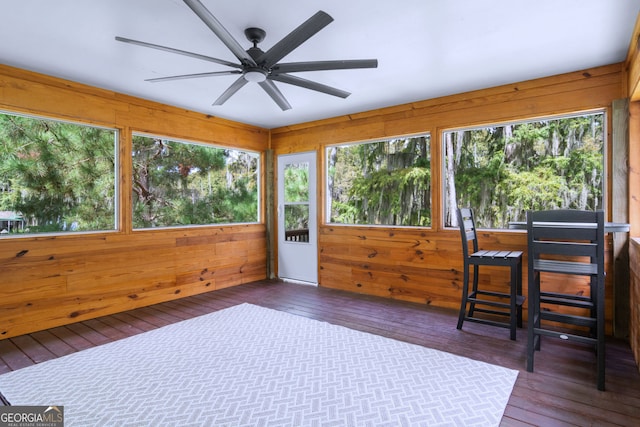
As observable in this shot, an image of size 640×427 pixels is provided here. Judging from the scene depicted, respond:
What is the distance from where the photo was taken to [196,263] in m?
4.51

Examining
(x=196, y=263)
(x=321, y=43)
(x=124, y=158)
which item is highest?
(x=321, y=43)

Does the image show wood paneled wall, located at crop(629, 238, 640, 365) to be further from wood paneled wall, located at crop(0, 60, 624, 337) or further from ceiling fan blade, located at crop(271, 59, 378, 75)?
ceiling fan blade, located at crop(271, 59, 378, 75)

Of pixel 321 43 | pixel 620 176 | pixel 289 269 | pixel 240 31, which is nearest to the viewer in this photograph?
pixel 240 31

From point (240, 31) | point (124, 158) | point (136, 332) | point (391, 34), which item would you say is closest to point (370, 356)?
point (136, 332)

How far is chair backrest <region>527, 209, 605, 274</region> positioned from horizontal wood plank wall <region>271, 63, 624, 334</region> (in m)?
1.15

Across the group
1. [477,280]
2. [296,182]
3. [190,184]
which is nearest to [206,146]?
[190,184]

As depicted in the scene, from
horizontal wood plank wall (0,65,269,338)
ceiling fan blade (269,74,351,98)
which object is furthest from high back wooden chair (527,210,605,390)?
horizontal wood plank wall (0,65,269,338)

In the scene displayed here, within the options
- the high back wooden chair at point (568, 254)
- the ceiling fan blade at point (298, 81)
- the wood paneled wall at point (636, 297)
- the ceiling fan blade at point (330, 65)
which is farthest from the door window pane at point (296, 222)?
the wood paneled wall at point (636, 297)

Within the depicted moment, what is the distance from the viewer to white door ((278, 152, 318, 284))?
5.07 m

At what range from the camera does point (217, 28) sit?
1.88 meters

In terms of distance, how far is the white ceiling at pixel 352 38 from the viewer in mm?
2164

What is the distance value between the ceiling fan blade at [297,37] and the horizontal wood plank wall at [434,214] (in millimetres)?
2376

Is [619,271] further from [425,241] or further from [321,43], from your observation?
[321,43]

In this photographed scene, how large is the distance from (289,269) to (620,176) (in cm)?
408
